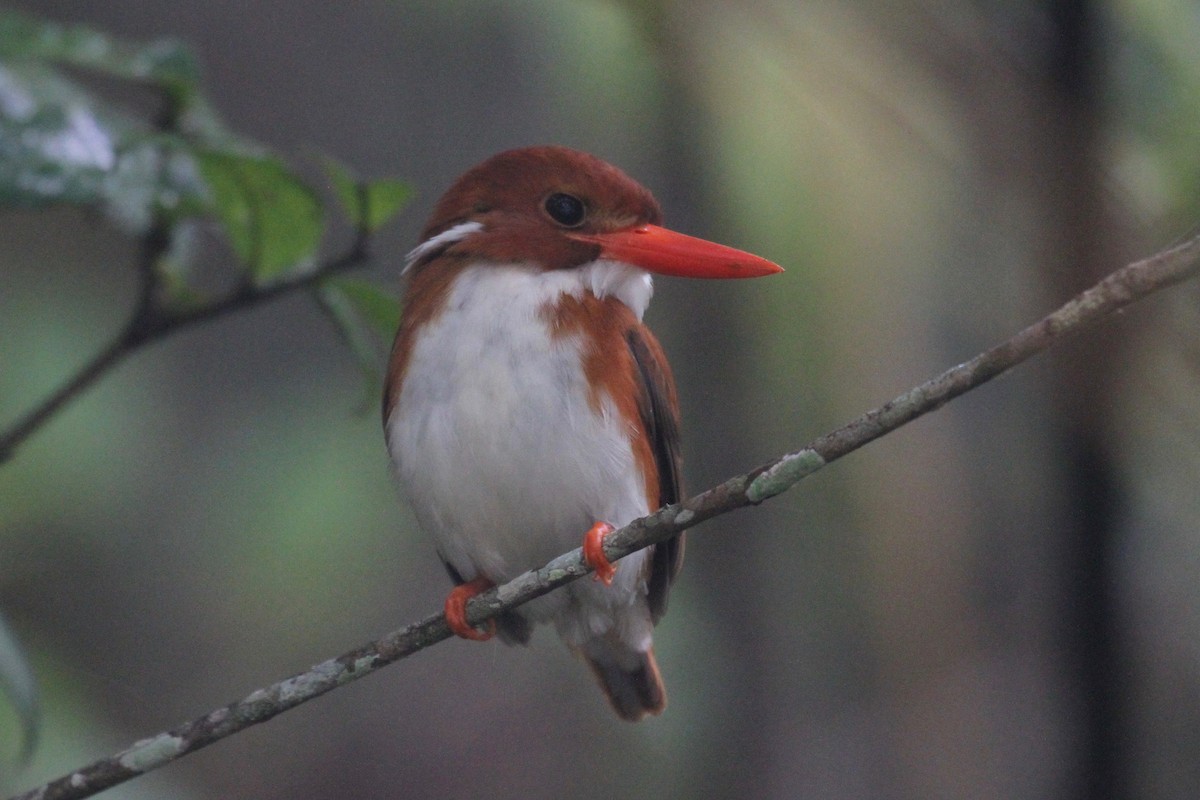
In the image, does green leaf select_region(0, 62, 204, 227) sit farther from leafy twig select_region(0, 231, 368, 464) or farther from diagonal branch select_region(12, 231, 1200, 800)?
diagonal branch select_region(12, 231, 1200, 800)

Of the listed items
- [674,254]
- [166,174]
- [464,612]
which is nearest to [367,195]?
[166,174]

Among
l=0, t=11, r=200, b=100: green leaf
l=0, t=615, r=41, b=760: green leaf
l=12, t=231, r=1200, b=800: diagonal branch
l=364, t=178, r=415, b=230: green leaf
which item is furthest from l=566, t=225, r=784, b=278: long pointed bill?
l=0, t=615, r=41, b=760: green leaf

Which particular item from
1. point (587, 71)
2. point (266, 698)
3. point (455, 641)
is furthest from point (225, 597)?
point (266, 698)

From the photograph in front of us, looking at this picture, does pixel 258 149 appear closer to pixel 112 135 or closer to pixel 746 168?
pixel 112 135

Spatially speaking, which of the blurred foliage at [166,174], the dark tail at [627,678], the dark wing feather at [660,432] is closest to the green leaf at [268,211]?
the blurred foliage at [166,174]

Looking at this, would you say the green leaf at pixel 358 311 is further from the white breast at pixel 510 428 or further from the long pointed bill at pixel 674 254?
the long pointed bill at pixel 674 254

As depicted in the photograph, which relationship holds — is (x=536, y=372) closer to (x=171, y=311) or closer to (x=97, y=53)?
(x=171, y=311)
